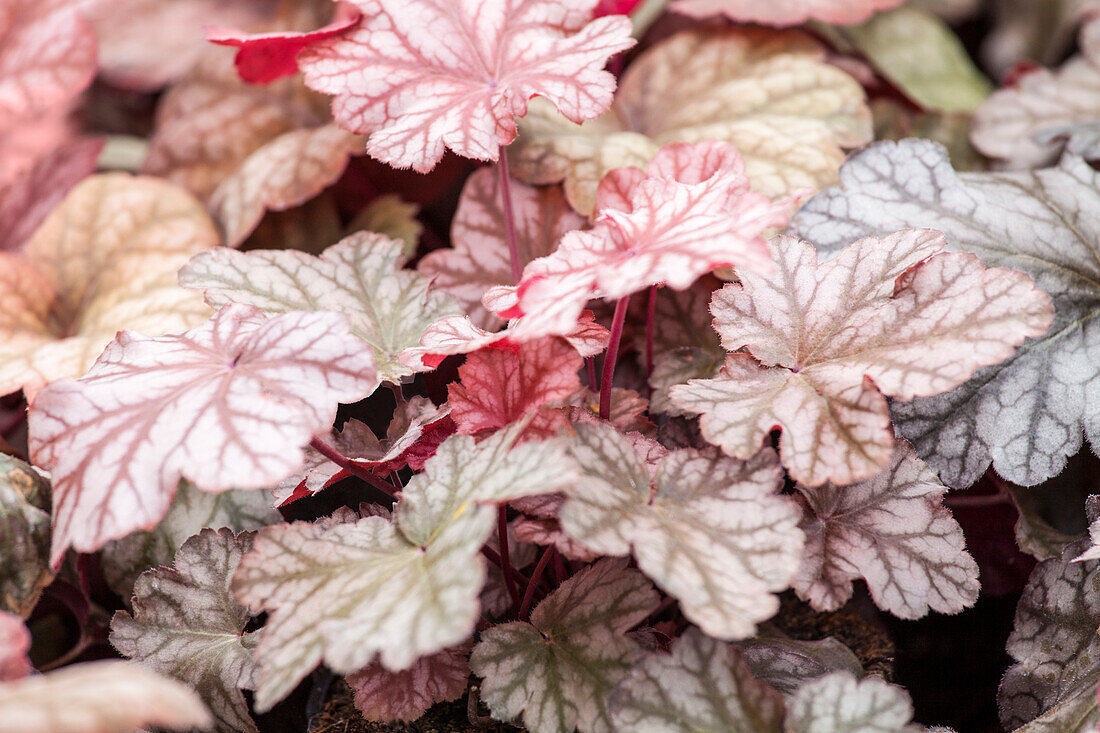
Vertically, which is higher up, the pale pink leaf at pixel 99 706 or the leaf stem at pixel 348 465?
the pale pink leaf at pixel 99 706

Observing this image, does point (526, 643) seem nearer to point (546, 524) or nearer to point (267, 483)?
point (546, 524)

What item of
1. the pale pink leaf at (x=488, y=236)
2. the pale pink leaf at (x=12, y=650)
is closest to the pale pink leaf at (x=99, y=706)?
the pale pink leaf at (x=12, y=650)

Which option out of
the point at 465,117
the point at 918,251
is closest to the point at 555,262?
the point at 465,117

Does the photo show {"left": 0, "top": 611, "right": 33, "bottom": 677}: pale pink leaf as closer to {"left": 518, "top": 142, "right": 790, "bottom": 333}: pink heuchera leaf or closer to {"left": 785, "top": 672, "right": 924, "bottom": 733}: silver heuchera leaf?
{"left": 518, "top": 142, "right": 790, "bottom": 333}: pink heuchera leaf

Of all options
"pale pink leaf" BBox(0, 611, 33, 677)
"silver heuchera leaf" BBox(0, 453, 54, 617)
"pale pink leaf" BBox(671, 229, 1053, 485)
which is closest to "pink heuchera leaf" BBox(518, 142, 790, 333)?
"pale pink leaf" BBox(671, 229, 1053, 485)

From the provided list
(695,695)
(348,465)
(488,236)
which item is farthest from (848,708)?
(488,236)

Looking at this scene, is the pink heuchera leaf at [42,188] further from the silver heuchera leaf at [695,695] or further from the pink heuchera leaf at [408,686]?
the silver heuchera leaf at [695,695]
